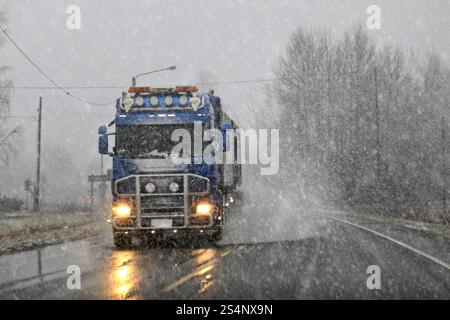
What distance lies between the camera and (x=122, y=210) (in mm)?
13234

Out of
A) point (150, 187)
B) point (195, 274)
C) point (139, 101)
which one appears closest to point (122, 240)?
point (150, 187)

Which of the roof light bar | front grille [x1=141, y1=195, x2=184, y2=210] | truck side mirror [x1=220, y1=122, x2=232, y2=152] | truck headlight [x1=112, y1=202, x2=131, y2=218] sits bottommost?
truck headlight [x1=112, y1=202, x2=131, y2=218]

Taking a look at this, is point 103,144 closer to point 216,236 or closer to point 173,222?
point 173,222

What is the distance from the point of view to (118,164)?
44.3 feet

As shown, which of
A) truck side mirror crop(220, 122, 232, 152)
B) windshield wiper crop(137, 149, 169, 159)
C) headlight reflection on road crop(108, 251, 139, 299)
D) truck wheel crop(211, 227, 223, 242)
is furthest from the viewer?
truck wheel crop(211, 227, 223, 242)

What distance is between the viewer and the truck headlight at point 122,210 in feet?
43.4

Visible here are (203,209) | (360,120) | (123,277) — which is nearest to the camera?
(123,277)

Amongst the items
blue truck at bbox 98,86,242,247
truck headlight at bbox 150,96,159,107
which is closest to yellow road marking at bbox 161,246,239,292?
blue truck at bbox 98,86,242,247

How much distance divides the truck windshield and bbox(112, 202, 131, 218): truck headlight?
1210 millimetres

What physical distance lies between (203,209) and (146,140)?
224 centimetres

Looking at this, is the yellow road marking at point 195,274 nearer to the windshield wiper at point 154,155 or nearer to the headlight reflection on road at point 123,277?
the headlight reflection on road at point 123,277

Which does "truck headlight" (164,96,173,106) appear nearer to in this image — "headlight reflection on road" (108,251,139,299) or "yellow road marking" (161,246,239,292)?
"headlight reflection on road" (108,251,139,299)

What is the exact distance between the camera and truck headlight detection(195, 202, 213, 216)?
13.3 meters
